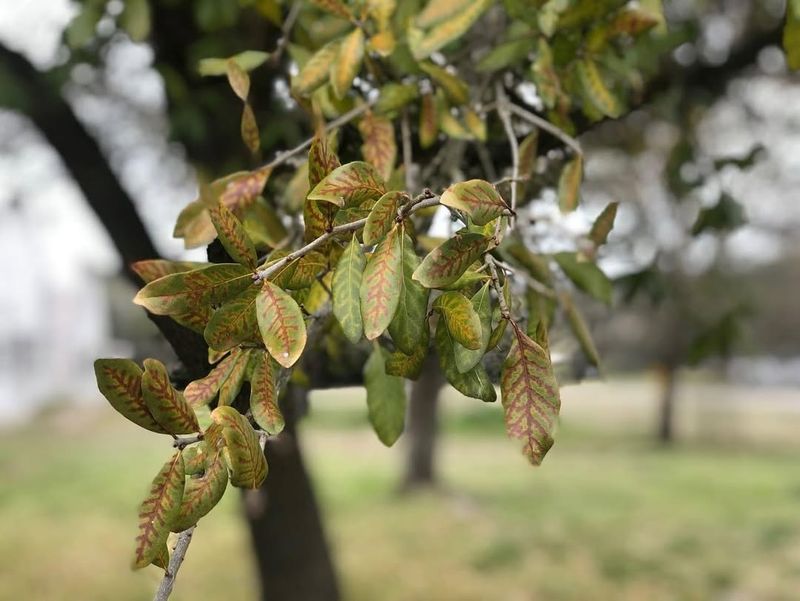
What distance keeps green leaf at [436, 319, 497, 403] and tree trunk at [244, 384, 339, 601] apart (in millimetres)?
2579

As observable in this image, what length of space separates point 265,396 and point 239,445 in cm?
9

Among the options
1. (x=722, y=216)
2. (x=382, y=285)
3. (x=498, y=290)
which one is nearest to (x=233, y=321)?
(x=382, y=285)

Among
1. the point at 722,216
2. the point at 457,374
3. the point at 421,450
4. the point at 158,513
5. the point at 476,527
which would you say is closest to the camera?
the point at 158,513

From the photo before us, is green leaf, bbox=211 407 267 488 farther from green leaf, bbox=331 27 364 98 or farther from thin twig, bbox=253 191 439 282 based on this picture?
green leaf, bbox=331 27 364 98

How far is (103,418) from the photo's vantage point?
15789 millimetres

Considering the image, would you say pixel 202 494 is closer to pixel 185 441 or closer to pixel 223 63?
pixel 185 441

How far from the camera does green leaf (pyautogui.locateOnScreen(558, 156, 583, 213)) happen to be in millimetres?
1253

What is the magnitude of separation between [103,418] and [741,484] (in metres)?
12.4

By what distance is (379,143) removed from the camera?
45.9 inches

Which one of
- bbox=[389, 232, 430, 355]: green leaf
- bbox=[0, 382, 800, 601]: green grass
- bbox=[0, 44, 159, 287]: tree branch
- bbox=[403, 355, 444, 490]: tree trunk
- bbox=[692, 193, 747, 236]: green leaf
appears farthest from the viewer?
bbox=[403, 355, 444, 490]: tree trunk

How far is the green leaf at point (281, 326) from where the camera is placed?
2.41 ft

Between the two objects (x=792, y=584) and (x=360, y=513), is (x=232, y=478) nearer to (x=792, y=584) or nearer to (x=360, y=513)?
(x=792, y=584)

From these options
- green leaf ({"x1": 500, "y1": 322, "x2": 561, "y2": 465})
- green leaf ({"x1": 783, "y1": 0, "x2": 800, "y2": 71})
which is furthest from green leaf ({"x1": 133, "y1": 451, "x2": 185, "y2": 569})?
green leaf ({"x1": 783, "y1": 0, "x2": 800, "y2": 71})

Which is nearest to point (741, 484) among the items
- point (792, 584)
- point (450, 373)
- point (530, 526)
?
point (530, 526)
